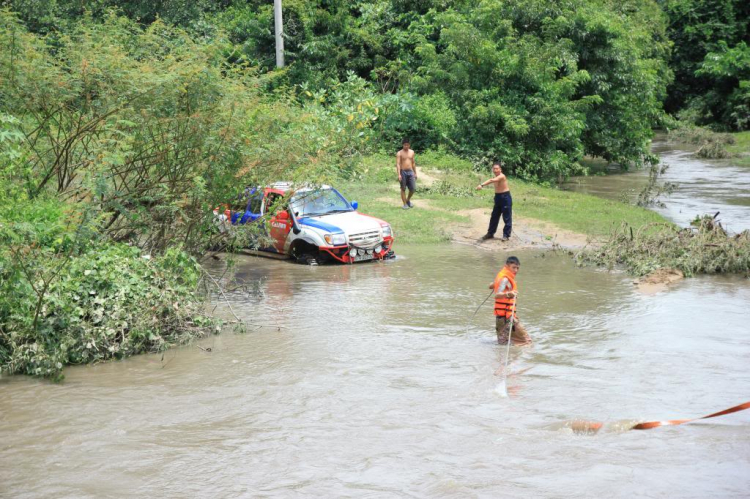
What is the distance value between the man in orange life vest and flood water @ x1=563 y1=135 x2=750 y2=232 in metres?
10.5

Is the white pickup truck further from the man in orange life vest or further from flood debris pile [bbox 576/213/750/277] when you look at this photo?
the man in orange life vest

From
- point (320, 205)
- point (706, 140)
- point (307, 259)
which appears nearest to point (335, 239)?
point (307, 259)

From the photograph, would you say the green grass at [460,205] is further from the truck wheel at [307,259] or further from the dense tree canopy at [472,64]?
the truck wheel at [307,259]

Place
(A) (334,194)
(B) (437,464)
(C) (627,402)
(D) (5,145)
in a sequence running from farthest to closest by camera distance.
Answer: (A) (334,194), (D) (5,145), (C) (627,402), (B) (437,464)

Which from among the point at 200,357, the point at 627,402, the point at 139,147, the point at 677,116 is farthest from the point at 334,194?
the point at 677,116

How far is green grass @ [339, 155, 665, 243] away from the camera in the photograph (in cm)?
1955

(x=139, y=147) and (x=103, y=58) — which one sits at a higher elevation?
(x=103, y=58)

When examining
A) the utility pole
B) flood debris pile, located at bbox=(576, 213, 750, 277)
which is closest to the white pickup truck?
flood debris pile, located at bbox=(576, 213, 750, 277)

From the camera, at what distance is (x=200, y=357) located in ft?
34.5

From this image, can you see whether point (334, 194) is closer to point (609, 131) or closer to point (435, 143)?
point (435, 143)

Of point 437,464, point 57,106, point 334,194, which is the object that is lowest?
point 437,464

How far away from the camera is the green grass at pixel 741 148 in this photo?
35.5 metres

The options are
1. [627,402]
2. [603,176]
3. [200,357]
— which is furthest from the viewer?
[603,176]

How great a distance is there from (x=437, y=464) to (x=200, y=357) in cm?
421
